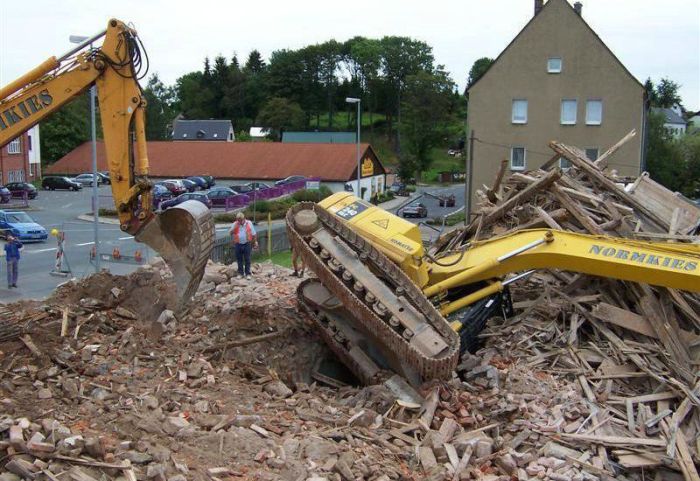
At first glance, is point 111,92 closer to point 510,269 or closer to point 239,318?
point 239,318

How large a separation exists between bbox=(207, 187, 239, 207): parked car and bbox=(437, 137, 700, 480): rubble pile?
29.4 meters

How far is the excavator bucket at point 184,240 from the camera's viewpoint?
33.1ft

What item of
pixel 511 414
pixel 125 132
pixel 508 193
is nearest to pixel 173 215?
pixel 125 132

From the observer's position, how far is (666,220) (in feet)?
39.9

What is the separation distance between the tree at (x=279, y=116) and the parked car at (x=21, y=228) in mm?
49997

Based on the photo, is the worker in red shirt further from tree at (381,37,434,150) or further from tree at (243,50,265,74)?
tree at (243,50,265,74)

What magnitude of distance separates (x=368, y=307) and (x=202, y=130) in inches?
2581

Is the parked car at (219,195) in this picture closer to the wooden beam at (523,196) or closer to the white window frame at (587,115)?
the white window frame at (587,115)

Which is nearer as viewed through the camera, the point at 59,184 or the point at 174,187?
the point at 174,187

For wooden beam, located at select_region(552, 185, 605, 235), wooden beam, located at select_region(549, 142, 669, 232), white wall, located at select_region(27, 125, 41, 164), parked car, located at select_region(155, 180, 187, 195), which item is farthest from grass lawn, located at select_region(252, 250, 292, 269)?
white wall, located at select_region(27, 125, 41, 164)

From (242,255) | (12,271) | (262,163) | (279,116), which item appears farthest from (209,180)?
(242,255)

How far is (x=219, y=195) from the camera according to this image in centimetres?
4272

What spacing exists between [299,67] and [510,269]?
256 ft

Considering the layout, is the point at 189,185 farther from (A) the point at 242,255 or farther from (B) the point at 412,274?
(B) the point at 412,274
